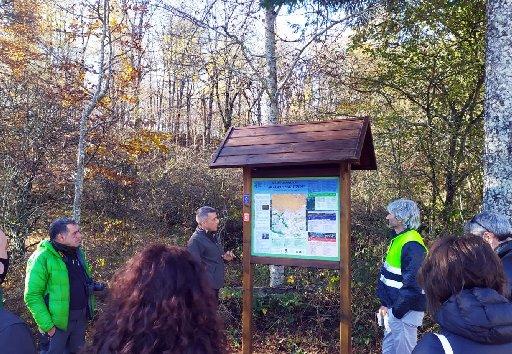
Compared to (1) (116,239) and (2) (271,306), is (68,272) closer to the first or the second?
(2) (271,306)

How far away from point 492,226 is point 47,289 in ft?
12.0

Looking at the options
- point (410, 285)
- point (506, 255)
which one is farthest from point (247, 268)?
point (506, 255)

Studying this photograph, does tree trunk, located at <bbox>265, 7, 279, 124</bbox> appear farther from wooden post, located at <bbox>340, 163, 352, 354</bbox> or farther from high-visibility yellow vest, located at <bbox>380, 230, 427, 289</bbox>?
high-visibility yellow vest, located at <bbox>380, 230, 427, 289</bbox>

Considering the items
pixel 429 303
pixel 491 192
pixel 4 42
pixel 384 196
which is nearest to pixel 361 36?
pixel 384 196

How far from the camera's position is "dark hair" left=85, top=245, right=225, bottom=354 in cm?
165

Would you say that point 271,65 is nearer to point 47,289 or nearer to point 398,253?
point 398,253

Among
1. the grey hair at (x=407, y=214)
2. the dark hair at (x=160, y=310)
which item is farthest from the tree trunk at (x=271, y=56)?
the dark hair at (x=160, y=310)

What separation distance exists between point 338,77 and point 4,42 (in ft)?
30.4

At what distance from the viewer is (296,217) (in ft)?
17.1

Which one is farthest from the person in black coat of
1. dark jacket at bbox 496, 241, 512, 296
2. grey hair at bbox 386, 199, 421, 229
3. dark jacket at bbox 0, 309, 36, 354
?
grey hair at bbox 386, 199, 421, 229

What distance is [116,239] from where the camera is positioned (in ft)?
37.1

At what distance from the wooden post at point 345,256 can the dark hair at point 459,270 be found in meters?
2.77

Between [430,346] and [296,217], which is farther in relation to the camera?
[296,217]

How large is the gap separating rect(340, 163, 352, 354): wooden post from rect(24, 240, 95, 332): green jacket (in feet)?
8.33
